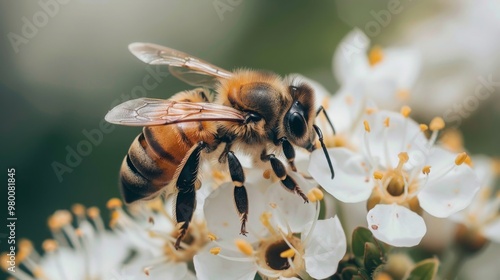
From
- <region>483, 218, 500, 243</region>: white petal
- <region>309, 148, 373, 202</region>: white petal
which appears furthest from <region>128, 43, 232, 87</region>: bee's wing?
<region>483, 218, 500, 243</region>: white petal

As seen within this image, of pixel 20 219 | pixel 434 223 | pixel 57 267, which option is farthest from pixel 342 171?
pixel 20 219

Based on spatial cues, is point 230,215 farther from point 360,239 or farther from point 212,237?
point 360,239

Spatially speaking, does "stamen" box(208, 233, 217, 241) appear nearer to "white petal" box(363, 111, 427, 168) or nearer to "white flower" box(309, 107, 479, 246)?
"white flower" box(309, 107, 479, 246)

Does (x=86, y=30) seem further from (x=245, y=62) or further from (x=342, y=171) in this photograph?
(x=342, y=171)

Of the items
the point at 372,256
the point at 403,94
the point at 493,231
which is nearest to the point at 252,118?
Result: the point at 372,256

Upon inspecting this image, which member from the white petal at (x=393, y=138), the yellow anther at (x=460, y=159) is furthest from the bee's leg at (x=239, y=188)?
the yellow anther at (x=460, y=159)
